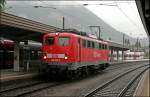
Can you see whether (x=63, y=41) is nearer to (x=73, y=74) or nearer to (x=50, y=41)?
(x=50, y=41)

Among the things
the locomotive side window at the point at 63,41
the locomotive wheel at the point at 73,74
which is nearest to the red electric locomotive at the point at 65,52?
the locomotive side window at the point at 63,41

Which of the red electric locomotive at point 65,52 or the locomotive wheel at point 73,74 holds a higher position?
the red electric locomotive at point 65,52

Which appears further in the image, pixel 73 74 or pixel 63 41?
pixel 73 74

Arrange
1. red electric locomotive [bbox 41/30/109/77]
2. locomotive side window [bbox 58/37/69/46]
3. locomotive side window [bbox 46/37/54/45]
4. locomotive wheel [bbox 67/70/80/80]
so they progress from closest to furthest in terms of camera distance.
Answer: red electric locomotive [bbox 41/30/109/77] < locomotive wheel [bbox 67/70/80/80] < locomotive side window [bbox 58/37/69/46] < locomotive side window [bbox 46/37/54/45]

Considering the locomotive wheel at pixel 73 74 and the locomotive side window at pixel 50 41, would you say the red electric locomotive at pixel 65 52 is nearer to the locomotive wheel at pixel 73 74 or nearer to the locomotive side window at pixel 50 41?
the locomotive side window at pixel 50 41

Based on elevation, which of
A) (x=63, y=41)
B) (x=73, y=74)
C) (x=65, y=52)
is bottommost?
(x=73, y=74)

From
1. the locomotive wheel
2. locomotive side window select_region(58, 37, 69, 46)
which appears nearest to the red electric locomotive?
locomotive side window select_region(58, 37, 69, 46)

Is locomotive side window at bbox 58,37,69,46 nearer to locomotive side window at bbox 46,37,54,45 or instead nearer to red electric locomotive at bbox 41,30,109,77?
red electric locomotive at bbox 41,30,109,77

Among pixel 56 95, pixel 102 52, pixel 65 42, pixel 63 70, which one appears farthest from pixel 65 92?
pixel 102 52

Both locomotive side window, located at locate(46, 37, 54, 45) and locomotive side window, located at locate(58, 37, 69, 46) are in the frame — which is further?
locomotive side window, located at locate(46, 37, 54, 45)

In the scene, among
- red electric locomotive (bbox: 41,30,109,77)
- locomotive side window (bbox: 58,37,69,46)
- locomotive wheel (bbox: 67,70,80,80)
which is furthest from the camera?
locomotive side window (bbox: 58,37,69,46)

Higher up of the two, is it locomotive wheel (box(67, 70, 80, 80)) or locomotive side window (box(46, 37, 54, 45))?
locomotive side window (box(46, 37, 54, 45))

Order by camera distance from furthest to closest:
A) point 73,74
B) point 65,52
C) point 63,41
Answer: point 73,74 < point 63,41 < point 65,52

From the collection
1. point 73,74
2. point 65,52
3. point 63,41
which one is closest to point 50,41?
point 63,41
